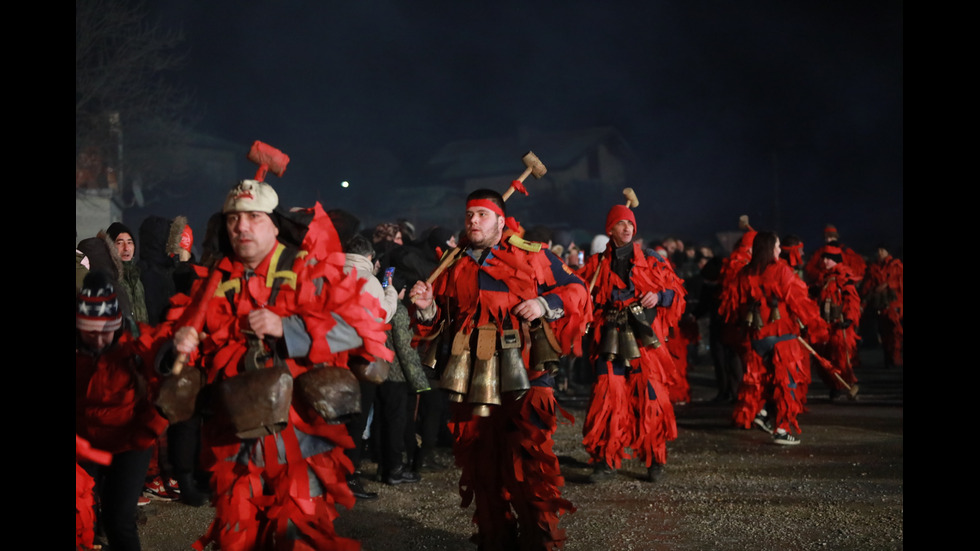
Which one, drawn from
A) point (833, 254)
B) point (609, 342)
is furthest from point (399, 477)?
point (833, 254)

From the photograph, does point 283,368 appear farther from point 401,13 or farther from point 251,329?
point 401,13

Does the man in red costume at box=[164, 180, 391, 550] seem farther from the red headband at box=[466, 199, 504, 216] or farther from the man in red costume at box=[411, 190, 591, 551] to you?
the red headband at box=[466, 199, 504, 216]

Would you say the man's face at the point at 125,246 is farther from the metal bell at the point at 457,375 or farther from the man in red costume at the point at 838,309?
the man in red costume at the point at 838,309

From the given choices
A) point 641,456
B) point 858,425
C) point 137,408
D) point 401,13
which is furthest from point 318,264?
point 401,13

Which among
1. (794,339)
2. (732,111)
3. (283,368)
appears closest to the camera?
(283,368)

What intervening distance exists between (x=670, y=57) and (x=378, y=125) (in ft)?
61.3

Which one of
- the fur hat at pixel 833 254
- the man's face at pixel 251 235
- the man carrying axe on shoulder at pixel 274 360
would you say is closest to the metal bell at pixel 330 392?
the man carrying axe on shoulder at pixel 274 360

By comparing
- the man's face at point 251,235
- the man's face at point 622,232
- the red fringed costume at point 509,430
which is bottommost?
the red fringed costume at point 509,430

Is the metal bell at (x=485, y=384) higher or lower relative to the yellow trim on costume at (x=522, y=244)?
lower

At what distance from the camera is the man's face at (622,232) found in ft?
24.9

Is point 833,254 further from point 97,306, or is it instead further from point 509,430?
point 97,306

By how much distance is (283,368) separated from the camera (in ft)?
12.0

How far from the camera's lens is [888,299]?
16.5 metres

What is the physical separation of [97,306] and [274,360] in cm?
119
